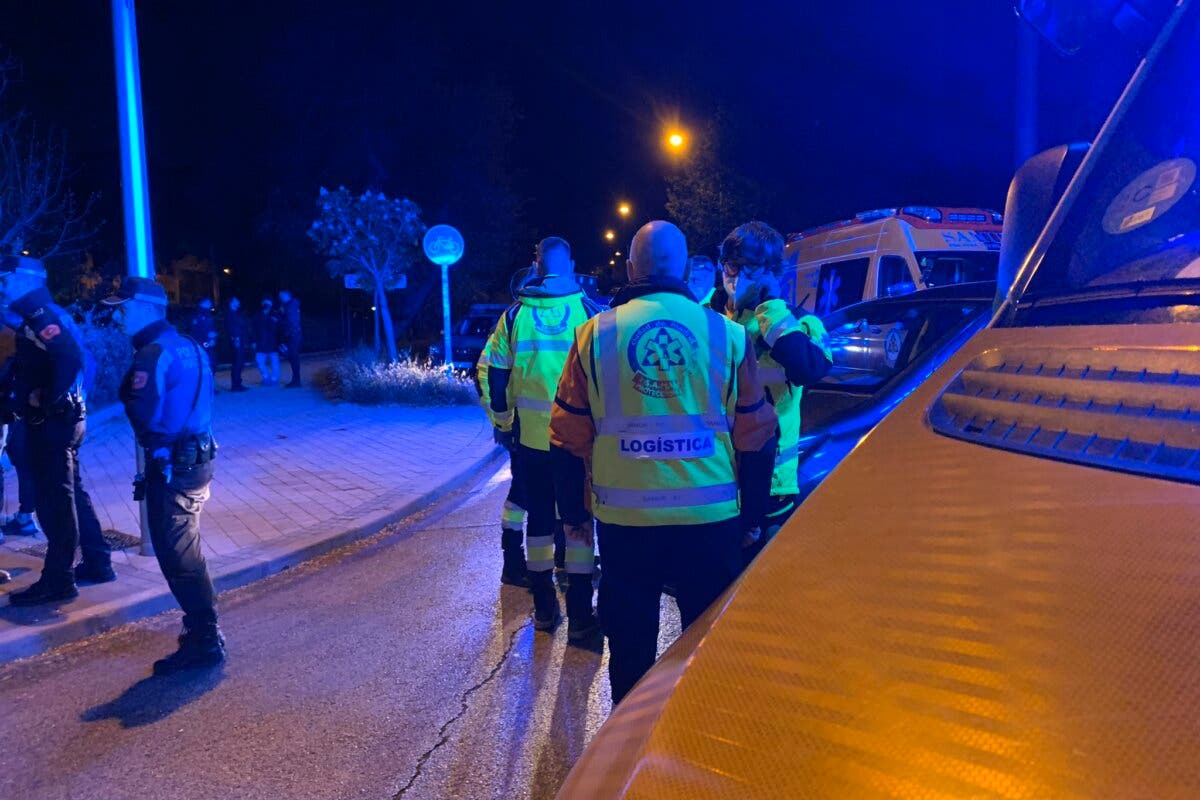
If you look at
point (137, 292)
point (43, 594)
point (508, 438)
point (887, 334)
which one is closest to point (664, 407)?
point (508, 438)

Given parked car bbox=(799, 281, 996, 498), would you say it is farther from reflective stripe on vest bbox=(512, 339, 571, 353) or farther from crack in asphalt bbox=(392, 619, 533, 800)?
crack in asphalt bbox=(392, 619, 533, 800)

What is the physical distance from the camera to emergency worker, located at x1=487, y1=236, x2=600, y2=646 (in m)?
4.52

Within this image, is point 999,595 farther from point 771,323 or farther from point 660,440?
point 771,323

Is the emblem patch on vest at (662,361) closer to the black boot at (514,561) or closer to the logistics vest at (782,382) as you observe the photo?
the logistics vest at (782,382)

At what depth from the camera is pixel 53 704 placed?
3941 mm

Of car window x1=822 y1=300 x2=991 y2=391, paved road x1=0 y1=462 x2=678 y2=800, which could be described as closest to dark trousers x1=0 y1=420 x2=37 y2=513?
paved road x1=0 y1=462 x2=678 y2=800

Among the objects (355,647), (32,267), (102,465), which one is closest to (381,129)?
(102,465)

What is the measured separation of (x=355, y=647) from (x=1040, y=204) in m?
3.73

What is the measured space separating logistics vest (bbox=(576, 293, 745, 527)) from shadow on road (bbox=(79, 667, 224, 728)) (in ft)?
8.05

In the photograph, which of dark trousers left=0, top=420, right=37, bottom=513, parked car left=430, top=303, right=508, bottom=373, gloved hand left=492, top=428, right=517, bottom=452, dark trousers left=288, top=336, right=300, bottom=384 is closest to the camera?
gloved hand left=492, top=428, right=517, bottom=452

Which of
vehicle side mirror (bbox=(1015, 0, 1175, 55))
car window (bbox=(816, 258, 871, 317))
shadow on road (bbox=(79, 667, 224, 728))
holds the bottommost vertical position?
shadow on road (bbox=(79, 667, 224, 728))

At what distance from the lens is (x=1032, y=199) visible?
2.47 metres

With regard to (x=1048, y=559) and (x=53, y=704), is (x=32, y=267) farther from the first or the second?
(x=1048, y=559)

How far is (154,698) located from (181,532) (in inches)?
29.5
